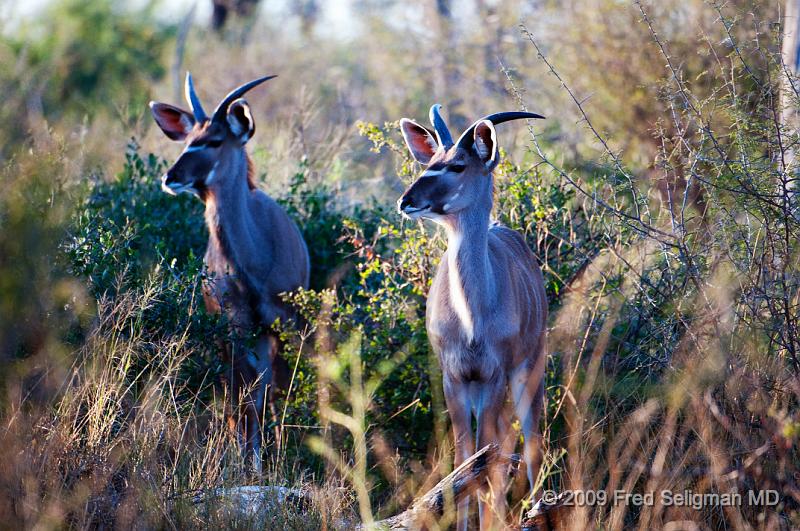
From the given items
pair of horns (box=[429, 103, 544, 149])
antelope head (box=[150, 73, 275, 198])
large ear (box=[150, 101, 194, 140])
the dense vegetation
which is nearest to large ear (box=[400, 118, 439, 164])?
pair of horns (box=[429, 103, 544, 149])

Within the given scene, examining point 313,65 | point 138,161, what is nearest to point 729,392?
point 138,161

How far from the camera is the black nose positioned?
5539mm

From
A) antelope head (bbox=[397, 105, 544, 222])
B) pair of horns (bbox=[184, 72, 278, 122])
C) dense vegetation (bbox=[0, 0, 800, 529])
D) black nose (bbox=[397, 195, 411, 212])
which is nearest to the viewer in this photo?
dense vegetation (bbox=[0, 0, 800, 529])

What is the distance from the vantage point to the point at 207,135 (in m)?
7.46

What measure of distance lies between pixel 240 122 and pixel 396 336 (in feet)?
6.84

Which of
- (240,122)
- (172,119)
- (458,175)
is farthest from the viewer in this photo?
(172,119)

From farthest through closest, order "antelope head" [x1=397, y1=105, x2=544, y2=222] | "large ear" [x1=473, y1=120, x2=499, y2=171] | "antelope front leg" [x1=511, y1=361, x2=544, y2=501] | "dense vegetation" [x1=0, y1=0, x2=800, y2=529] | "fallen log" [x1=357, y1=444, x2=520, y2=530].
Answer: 1. "antelope front leg" [x1=511, y1=361, x2=544, y2=501]
2. "large ear" [x1=473, y1=120, x2=499, y2=171]
3. "antelope head" [x1=397, y1=105, x2=544, y2=222]
4. "fallen log" [x1=357, y1=444, x2=520, y2=530]
5. "dense vegetation" [x1=0, y1=0, x2=800, y2=529]

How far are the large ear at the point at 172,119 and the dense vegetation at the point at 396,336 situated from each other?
2.26 ft

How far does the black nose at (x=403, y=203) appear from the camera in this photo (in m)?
5.54

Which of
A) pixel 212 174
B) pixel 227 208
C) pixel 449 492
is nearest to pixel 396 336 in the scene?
pixel 227 208

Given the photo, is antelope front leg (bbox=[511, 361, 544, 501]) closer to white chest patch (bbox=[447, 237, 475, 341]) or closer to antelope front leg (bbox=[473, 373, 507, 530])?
antelope front leg (bbox=[473, 373, 507, 530])

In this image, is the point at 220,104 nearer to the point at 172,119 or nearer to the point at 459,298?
the point at 172,119

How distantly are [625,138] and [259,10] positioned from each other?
46.0 ft

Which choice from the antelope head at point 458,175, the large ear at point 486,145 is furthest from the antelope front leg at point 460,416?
the large ear at point 486,145
